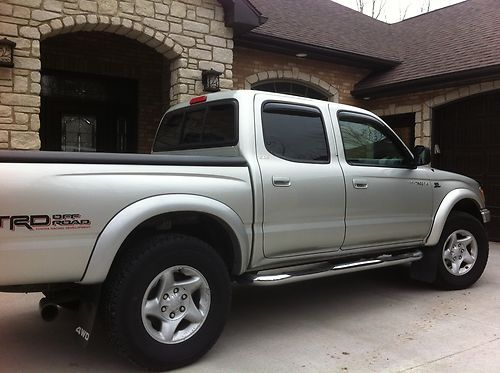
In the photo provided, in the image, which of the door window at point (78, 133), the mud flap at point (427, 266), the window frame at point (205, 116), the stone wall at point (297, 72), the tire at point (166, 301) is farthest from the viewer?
the door window at point (78, 133)

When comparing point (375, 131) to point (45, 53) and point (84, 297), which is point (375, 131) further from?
point (45, 53)

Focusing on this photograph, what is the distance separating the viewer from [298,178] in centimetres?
408

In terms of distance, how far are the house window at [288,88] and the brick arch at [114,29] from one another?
9.38 feet

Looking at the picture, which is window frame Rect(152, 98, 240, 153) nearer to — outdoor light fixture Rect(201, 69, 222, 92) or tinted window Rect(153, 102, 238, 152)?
tinted window Rect(153, 102, 238, 152)

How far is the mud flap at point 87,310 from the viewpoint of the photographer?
3.19 m

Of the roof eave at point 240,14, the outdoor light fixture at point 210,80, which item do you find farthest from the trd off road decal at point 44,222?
the roof eave at point 240,14

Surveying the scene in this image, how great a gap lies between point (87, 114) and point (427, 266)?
25.2ft

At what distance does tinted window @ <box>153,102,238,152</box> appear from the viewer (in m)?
4.19

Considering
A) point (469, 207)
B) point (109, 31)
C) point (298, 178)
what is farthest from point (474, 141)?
point (298, 178)

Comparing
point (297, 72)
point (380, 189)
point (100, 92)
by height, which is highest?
point (297, 72)

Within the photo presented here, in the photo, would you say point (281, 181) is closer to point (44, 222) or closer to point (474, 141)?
point (44, 222)

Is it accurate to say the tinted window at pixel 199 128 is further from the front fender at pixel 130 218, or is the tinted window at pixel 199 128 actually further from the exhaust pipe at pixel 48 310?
the exhaust pipe at pixel 48 310

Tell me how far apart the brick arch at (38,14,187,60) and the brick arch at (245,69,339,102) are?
2490 millimetres

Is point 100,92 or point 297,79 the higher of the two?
point 297,79
